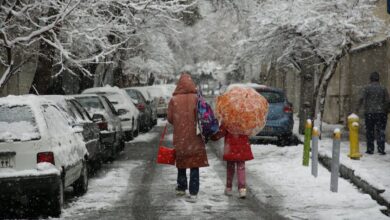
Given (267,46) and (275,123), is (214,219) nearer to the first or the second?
(275,123)

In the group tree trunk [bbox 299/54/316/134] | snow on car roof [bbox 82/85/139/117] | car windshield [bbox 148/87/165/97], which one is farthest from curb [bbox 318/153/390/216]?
car windshield [bbox 148/87/165/97]

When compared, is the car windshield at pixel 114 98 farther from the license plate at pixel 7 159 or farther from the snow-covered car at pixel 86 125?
the license plate at pixel 7 159

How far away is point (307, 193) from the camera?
33.0 ft

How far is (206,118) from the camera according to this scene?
9.45 m

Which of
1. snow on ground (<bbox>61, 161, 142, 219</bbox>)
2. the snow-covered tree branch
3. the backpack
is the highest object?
the snow-covered tree branch

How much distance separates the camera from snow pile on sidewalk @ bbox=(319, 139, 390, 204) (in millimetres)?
9844

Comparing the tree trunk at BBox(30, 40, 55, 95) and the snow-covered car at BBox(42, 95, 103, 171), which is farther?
the tree trunk at BBox(30, 40, 55, 95)

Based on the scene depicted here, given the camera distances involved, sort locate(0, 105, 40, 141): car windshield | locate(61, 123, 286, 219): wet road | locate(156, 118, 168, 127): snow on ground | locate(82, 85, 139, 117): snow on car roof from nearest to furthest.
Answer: locate(0, 105, 40, 141): car windshield < locate(61, 123, 286, 219): wet road < locate(82, 85, 139, 117): snow on car roof < locate(156, 118, 168, 127): snow on ground

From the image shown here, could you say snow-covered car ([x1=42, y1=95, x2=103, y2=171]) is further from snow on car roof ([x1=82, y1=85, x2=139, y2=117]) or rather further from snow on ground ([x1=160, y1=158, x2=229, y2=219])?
snow on car roof ([x1=82, y1=85, x2=139, y2=117])

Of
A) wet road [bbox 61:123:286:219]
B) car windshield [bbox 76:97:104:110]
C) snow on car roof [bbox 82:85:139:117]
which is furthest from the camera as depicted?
snow on car roof [bbox 82:85:139:117]

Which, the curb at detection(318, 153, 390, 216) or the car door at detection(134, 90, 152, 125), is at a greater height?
the car door at detection(134, 90, 152, 125)

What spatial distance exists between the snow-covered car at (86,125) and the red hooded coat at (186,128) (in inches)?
88.7

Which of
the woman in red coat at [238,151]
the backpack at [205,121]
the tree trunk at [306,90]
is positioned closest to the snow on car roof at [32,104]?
the backpack at [205,121]

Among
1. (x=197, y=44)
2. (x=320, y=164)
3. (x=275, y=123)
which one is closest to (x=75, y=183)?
(x=320, y=164)
